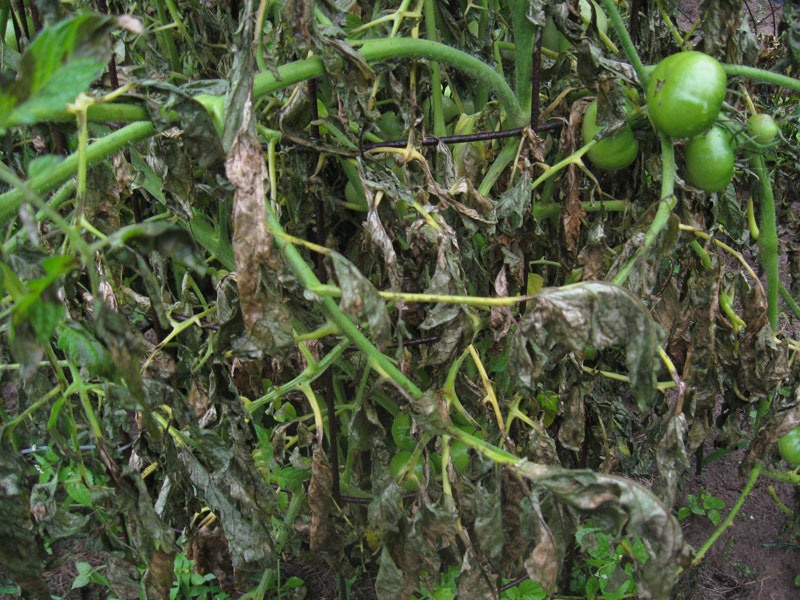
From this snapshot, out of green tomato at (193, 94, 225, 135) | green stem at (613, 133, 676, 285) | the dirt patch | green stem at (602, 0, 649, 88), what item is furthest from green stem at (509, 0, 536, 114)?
the dirt patch

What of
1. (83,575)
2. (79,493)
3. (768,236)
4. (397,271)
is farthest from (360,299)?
(83,575)

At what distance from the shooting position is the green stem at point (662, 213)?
2.72ft

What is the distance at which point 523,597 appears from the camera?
54.3 inches

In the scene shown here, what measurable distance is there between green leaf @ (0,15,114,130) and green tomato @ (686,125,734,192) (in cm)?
76

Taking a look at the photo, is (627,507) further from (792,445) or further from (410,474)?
(792,445)

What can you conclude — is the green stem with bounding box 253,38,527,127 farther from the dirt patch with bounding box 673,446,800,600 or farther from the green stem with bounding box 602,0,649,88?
the dirt patch with bounding box 673,446,800,600

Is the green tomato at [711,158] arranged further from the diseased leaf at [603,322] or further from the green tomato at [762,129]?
the diseased leaf at [603,322]

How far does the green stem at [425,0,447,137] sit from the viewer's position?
1015 mm

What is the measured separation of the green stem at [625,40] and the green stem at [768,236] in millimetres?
231

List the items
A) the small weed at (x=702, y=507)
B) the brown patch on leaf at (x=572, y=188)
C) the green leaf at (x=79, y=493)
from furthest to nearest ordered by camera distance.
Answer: the small weed at (x=702, y=507), the green leaf at (x=79, y=493), the brown patch on leaf at (x=572, y=188)

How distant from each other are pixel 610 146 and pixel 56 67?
714mm

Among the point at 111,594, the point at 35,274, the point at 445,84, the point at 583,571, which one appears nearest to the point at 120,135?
the point at 35,274

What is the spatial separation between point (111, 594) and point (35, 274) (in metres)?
1.22

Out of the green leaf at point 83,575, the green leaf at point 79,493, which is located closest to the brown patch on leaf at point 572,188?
the green leaf at point 79,493
